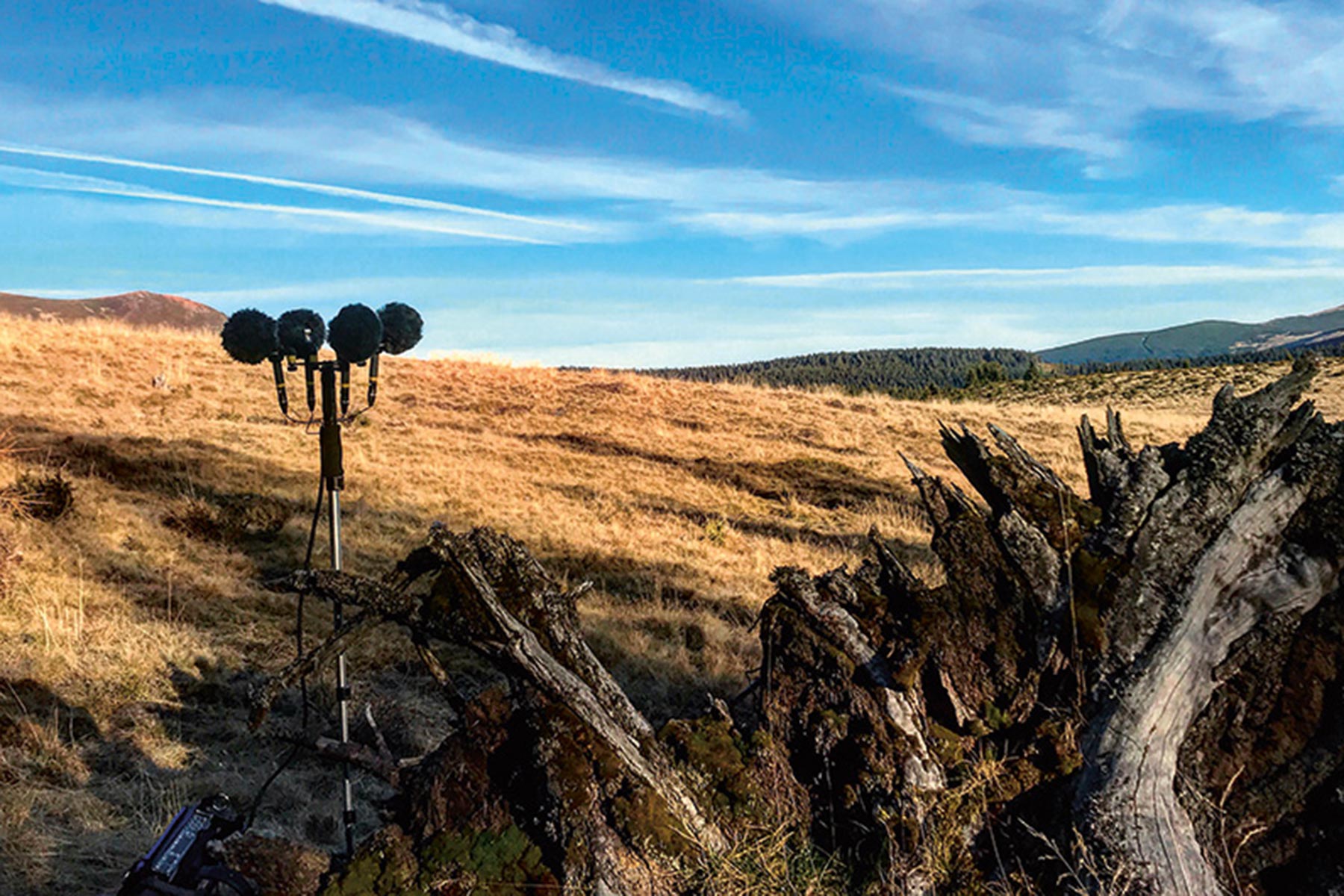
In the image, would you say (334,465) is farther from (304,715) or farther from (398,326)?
(304,715)

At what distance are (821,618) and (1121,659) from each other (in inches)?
44.6

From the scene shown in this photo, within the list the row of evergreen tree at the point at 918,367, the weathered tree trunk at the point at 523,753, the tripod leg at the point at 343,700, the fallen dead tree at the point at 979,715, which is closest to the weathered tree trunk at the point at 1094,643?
the fallen dead tree at the point at 979,715

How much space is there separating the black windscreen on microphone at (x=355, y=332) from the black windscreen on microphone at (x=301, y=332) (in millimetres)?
126

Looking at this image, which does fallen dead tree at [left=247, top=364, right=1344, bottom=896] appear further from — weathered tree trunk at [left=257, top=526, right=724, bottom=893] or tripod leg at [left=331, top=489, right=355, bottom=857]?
tripod leg at [left=331, top=489, right=355, bottom=857]

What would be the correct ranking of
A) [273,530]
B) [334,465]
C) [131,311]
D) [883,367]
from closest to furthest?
[334,465], [273,530], [131,311], [883,367]

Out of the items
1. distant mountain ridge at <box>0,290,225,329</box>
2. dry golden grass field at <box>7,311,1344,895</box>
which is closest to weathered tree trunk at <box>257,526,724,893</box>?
dry golden grass field at <box>7,311,1344,895</box>

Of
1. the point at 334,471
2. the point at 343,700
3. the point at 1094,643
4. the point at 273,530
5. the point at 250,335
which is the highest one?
the point at 250,335

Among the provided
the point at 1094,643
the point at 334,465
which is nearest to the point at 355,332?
the point at 334,465

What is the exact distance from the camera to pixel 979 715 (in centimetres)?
340

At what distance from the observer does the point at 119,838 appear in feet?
15.0

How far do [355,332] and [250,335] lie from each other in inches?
21.5

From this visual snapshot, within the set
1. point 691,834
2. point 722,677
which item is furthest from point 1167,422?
point 691,834

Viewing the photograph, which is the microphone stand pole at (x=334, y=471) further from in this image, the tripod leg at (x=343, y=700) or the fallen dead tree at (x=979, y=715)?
the fallen dead tree at (x=979, y=715)

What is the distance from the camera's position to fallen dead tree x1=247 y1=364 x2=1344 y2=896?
298 cm
